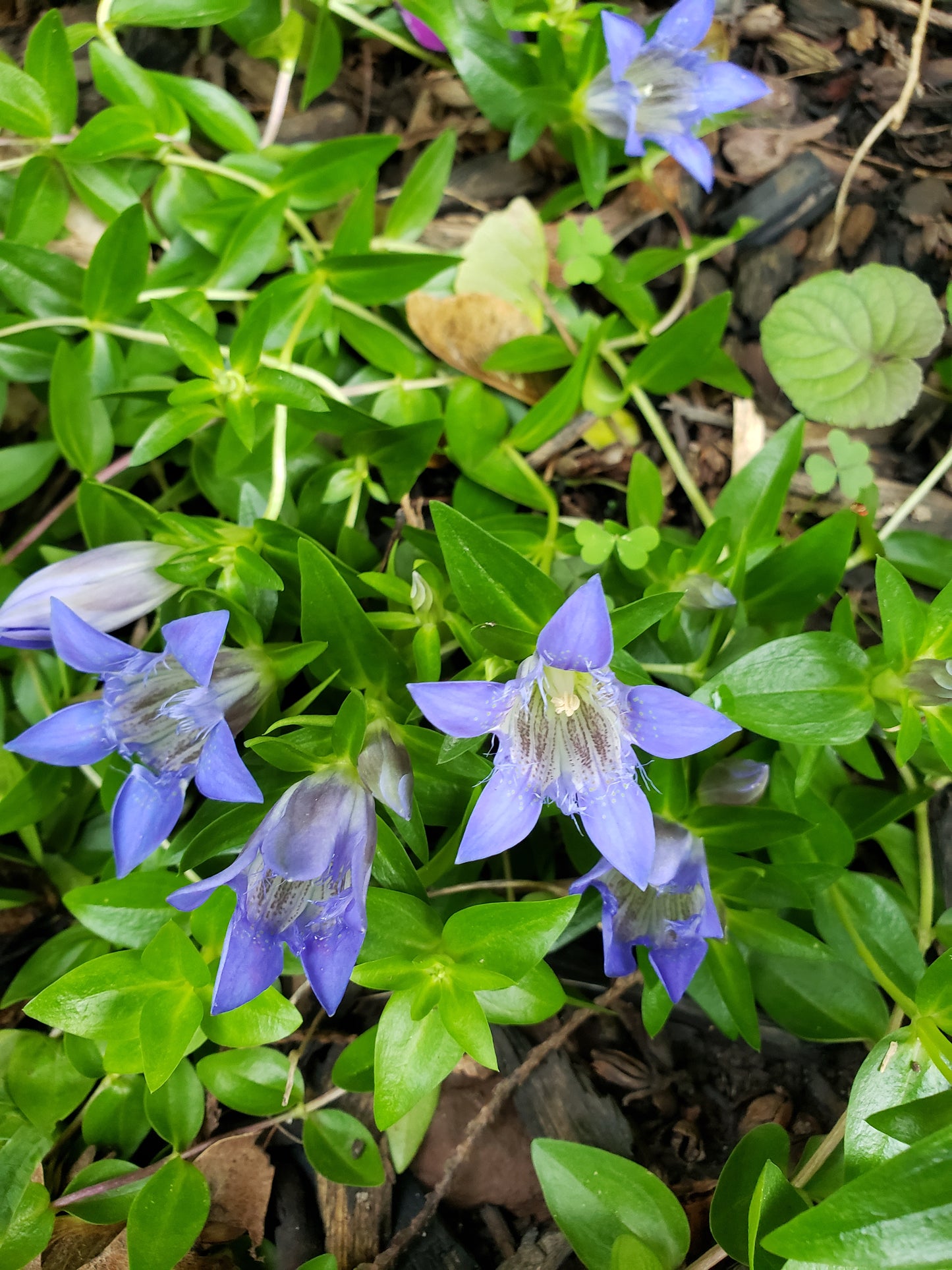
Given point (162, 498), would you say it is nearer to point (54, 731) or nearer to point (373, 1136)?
point (54, 731)

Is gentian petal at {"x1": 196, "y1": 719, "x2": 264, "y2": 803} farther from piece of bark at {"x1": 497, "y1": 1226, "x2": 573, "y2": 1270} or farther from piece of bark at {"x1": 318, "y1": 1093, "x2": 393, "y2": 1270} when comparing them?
piece of bark at {"x1": 497, "y1": 1226, "x2": 573, "y2": 1270}

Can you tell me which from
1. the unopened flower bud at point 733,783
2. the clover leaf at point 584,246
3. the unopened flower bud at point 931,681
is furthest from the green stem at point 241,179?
the unopened flower bud at point 931,681

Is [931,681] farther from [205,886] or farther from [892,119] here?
[892,119]

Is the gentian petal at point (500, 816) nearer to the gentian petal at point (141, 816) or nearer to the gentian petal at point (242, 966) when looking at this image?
the gentian petal at point (242, 966)

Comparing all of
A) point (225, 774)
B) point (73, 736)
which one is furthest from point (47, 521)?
point (225, 774)

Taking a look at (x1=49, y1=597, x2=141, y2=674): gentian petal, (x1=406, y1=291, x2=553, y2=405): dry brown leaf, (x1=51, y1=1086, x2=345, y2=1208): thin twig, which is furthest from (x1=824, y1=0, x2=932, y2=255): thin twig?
(x1=51, y1=1086, x2=345, y2=1208): thin twig
